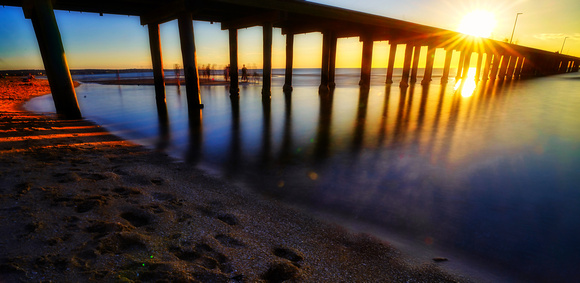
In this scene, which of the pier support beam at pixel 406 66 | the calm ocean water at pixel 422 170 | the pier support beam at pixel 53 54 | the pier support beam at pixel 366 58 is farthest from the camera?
the pier support beam at pixel 406 66

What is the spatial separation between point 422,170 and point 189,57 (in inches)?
460

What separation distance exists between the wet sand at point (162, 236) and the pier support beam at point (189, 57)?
9.11 m

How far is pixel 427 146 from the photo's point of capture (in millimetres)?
7820

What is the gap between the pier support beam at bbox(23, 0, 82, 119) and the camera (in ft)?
28.9

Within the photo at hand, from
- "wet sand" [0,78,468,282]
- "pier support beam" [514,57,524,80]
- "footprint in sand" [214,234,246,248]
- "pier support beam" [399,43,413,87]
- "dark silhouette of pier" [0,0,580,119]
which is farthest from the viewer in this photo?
"pier support beam" [514,57,524,80]

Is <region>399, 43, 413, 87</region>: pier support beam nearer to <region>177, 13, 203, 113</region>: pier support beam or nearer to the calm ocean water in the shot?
the calm ocean water

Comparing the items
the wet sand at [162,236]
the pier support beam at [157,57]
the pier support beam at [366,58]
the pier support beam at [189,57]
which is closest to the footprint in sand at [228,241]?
the wet sand at [162,236]

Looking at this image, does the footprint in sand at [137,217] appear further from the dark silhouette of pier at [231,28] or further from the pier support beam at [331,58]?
the pier support beam at [331,58]

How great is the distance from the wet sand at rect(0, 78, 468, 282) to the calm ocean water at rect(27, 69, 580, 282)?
2.43 feet

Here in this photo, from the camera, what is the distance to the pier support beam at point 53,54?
28.9 ft

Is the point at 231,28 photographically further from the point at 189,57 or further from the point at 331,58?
the point at 331,58

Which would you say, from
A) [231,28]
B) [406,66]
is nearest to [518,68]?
[406,66]

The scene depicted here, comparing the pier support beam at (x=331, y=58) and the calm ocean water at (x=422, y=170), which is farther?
the pier support beam at (x=331, y=58)

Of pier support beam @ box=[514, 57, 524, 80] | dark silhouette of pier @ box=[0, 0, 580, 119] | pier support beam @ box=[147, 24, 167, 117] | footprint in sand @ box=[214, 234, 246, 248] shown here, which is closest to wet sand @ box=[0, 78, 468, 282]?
footprint in sand @ box=[214, 234, 246, 248]
